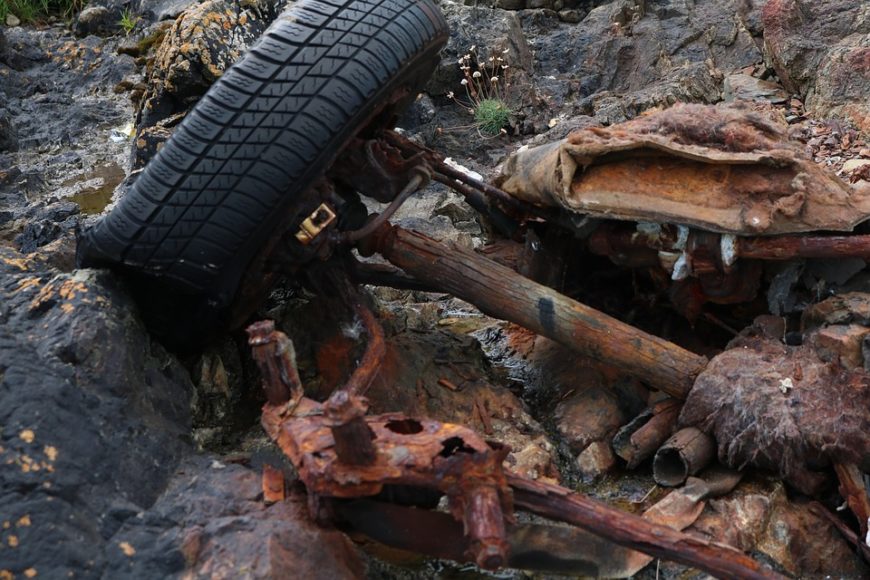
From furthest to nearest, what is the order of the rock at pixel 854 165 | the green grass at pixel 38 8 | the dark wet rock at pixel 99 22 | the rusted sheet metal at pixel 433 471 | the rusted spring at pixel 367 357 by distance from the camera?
the green grass at pixel 38 8, the dark wet rock at pixel 99 22, the rock at pixel 854 165, the rusted spring at pixel 367 357, the rusted sheet metal at pixel 433 471

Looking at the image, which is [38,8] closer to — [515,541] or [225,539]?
[225,539]

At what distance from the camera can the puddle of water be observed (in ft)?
17.6

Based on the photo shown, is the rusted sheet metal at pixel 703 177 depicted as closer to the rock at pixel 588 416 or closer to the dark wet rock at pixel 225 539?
the rock at pixel 588 416

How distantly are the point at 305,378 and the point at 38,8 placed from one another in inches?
328

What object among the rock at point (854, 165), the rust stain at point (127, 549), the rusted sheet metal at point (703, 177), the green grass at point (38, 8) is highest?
the rusted sheet metal at point (703, 177)

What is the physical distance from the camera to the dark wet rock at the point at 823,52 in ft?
16.3

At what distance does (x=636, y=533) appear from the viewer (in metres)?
1.99

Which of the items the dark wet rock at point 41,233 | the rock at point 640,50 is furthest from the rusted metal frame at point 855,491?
the rock at point 640,50

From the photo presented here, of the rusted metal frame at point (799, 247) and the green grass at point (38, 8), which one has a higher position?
the rusted metal frame at point (799, 247)

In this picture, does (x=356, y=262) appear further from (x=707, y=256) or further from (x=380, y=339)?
(x=707, y=256)

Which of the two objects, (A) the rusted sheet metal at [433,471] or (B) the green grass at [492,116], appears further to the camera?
(B) the green grass at [492,116]

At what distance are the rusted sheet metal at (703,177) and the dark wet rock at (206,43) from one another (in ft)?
5.43

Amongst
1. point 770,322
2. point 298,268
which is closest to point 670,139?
point 770,322

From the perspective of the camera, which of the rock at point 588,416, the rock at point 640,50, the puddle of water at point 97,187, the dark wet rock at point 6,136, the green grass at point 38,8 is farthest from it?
the green grass at point 38,8
